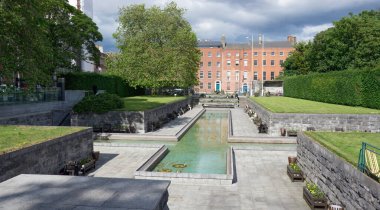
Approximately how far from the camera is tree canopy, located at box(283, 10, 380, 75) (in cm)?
4275

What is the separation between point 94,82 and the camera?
40531 millimetres

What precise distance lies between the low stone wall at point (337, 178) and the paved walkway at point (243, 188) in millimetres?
940

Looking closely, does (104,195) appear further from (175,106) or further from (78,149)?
(175,106)

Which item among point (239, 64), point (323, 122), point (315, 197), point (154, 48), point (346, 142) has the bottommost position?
point (315, 197)

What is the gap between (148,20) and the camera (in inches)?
1989

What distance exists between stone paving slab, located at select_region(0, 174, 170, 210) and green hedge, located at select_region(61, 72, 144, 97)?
33.2m

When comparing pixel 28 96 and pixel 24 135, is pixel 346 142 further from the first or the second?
pixel 28 96

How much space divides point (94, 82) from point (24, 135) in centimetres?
2760

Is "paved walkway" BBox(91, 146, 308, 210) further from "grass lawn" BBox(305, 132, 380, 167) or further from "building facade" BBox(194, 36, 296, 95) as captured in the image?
"building facade" BBox(194, 36, 296, 95)

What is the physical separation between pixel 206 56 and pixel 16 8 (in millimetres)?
81287

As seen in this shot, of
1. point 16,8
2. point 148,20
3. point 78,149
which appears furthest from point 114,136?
point 148,20

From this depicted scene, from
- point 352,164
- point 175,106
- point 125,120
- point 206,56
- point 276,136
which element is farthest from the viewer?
point 206,56

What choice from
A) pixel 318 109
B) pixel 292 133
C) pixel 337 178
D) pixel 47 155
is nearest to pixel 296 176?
pixel 337 178

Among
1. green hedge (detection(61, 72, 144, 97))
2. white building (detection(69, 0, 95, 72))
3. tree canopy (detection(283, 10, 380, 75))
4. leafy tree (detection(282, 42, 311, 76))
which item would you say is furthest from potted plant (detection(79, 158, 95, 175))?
leafy tree (detection(282, 42, 311, 76))
